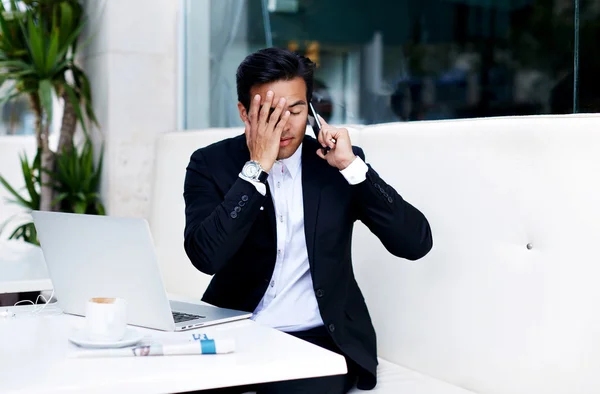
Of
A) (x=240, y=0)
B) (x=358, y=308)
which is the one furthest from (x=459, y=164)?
(x=240, y=0)

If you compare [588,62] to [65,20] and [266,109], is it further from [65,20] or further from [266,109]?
[65,20]

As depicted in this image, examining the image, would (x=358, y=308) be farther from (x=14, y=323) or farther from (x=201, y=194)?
(x=14, y=323)

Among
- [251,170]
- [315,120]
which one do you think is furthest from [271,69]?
[251,170]

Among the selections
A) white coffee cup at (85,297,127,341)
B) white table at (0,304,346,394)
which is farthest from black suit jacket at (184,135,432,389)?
white coffee cup at (85,297,127,341)

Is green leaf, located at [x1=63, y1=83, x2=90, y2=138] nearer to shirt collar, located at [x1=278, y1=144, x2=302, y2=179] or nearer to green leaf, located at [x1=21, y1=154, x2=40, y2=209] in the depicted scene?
green leaf, located at [x1=21, y1=154, x2=40, y2=209]

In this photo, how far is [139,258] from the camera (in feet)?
4.90

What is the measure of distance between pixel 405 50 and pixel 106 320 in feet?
8.48

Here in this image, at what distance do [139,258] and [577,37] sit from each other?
1.58 meters

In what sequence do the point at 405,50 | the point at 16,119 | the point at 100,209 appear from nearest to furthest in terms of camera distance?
the point at 405,50, the point at 100,209, the point at 16,119

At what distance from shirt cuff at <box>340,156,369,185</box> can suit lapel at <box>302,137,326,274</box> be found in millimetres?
122

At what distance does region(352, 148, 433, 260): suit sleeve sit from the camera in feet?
6.27

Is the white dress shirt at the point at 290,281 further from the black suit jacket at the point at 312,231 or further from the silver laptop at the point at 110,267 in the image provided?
the silver laptop at the point at 110,267

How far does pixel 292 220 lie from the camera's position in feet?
6.61

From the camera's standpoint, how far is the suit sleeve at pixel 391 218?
191cm
